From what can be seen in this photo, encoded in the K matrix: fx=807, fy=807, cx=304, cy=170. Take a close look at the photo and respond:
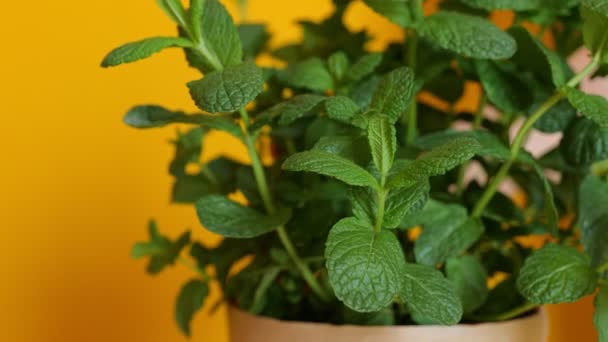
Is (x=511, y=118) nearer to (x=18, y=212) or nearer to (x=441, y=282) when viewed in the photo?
(x=441, y=282)

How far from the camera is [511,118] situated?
0.73 meters

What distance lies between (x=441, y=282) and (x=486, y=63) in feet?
0.69

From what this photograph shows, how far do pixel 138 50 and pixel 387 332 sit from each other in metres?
0.26

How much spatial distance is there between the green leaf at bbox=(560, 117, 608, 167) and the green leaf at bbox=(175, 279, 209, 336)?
33cm

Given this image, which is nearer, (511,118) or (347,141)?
(347,141)

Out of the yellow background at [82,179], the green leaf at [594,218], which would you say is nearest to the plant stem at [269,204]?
the green leaf at [594,218]

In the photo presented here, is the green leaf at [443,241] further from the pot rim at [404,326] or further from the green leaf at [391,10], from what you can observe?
the green leaf at [391,10]

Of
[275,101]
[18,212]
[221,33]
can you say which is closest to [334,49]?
[275,101]

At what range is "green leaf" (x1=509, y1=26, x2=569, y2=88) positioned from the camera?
56 centimetres

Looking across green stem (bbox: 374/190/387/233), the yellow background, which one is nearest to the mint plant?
green stem (bbox: 374/190/387/233)

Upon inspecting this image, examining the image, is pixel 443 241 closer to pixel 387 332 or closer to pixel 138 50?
pixel 387 332

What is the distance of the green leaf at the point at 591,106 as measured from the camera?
52cm

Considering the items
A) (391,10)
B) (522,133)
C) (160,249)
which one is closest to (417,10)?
(391,10)

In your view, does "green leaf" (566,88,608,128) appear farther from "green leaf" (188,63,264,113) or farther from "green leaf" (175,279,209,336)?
"green leaf" (175,279,209,336)
